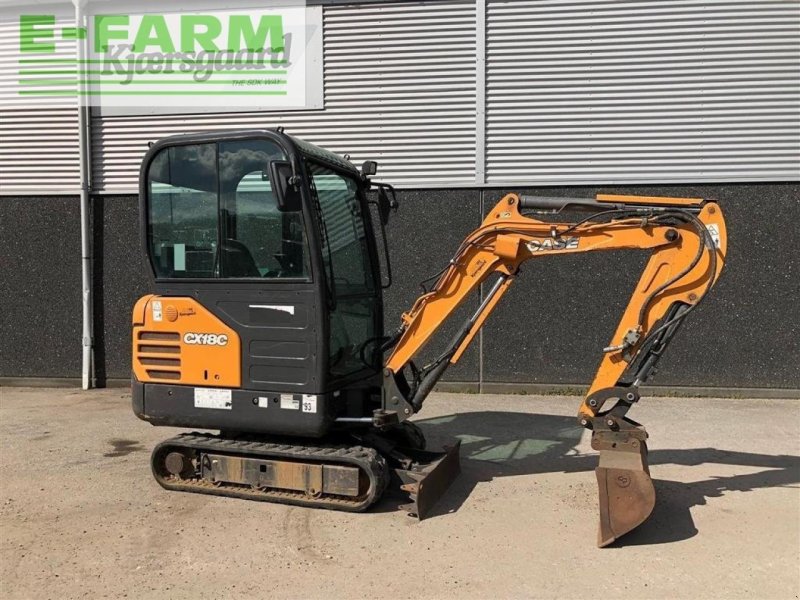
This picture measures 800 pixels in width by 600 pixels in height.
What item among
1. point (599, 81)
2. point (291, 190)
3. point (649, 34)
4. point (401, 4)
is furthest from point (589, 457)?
point (401, 4)

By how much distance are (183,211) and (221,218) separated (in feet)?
1.18

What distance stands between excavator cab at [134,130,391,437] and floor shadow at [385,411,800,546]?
1122mm

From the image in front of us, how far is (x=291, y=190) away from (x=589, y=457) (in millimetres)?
3528

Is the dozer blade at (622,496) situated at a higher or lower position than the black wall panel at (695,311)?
lower

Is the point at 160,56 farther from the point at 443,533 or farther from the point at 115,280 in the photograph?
the point at 443,533

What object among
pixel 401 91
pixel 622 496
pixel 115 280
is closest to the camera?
pixel 622 496

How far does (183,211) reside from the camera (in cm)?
429

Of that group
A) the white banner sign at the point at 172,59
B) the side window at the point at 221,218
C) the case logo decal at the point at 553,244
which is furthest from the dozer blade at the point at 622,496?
the white banner sign at the point at 172,59

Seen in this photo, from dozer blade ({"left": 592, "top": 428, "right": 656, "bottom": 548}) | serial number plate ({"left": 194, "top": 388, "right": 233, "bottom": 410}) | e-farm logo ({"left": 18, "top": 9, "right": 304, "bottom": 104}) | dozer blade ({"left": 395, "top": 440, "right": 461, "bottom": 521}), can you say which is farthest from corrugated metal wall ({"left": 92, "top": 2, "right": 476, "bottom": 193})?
dozer blade ({"left": 592, "top": 428, "right": 656, "bottom": 548})

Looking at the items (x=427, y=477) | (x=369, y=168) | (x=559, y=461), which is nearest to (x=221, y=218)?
(x=369, y=168)

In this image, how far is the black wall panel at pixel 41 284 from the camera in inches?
342

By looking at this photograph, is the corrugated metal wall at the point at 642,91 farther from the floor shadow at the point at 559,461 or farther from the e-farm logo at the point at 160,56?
the floor shadow at the point at 559,461

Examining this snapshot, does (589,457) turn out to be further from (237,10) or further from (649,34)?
(237,10)

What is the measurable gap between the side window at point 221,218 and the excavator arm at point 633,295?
109 cm
